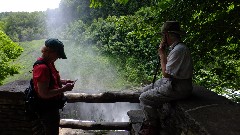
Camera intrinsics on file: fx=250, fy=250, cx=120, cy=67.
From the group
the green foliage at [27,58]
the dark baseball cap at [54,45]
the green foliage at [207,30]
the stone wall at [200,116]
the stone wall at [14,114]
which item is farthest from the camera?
the green foliage at [27,58]

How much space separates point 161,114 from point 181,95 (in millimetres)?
664

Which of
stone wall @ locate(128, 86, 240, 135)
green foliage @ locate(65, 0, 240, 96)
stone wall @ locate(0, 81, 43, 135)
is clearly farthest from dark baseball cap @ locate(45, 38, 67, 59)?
green foliage @ locate(65, 0, 240, 96)

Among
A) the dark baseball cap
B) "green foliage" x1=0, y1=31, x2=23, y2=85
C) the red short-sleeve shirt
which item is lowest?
"green foliage" x1=0, y1=31, x2=23, y2=85

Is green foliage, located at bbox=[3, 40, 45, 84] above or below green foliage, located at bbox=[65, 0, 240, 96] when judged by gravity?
below

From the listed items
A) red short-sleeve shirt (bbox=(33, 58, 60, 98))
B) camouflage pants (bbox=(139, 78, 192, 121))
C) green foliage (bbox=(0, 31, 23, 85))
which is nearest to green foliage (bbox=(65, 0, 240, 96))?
camouflage pants (bbox=(139, 78, 192, 121))

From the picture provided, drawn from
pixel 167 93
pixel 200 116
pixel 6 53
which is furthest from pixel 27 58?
pixel 200 116

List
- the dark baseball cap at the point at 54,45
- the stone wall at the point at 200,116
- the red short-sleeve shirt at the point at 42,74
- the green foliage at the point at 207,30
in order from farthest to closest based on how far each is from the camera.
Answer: the green foliage at the point at 207,30
the dark baseball cap at the point at 54,45
the red short-sleeve shirt at the point at 42,74
the stone wall at the point at 200,116

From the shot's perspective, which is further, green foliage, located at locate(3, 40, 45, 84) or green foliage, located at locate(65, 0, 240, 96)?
green foliage, located at locate(3, 40, 45, 84)

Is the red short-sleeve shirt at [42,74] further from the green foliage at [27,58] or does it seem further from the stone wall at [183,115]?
the green foliage at [27,58]

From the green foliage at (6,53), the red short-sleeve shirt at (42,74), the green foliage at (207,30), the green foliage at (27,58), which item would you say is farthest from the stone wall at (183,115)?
the green foliage at (27,58)

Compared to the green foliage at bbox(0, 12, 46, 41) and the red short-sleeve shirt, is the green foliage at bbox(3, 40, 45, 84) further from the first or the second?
the red short-sleeve shirt

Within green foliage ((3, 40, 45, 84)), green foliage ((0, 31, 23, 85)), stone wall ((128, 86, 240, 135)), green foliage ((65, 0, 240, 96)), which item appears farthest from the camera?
green foliage ((3, 40, 45, 84))

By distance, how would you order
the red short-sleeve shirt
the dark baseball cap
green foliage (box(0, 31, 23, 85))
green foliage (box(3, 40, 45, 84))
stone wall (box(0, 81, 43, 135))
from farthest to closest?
green foliage (box(3, 40, 45, 84)) < green foliage (box(0, 31, 23, 85)) < stone wall (box(0, 81, 43, 135)) < the dark baseball cap < the red short-sleeve shirt

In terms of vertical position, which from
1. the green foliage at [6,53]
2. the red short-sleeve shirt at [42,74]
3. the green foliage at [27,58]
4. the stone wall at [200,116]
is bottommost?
the green foliage at [27,58]
